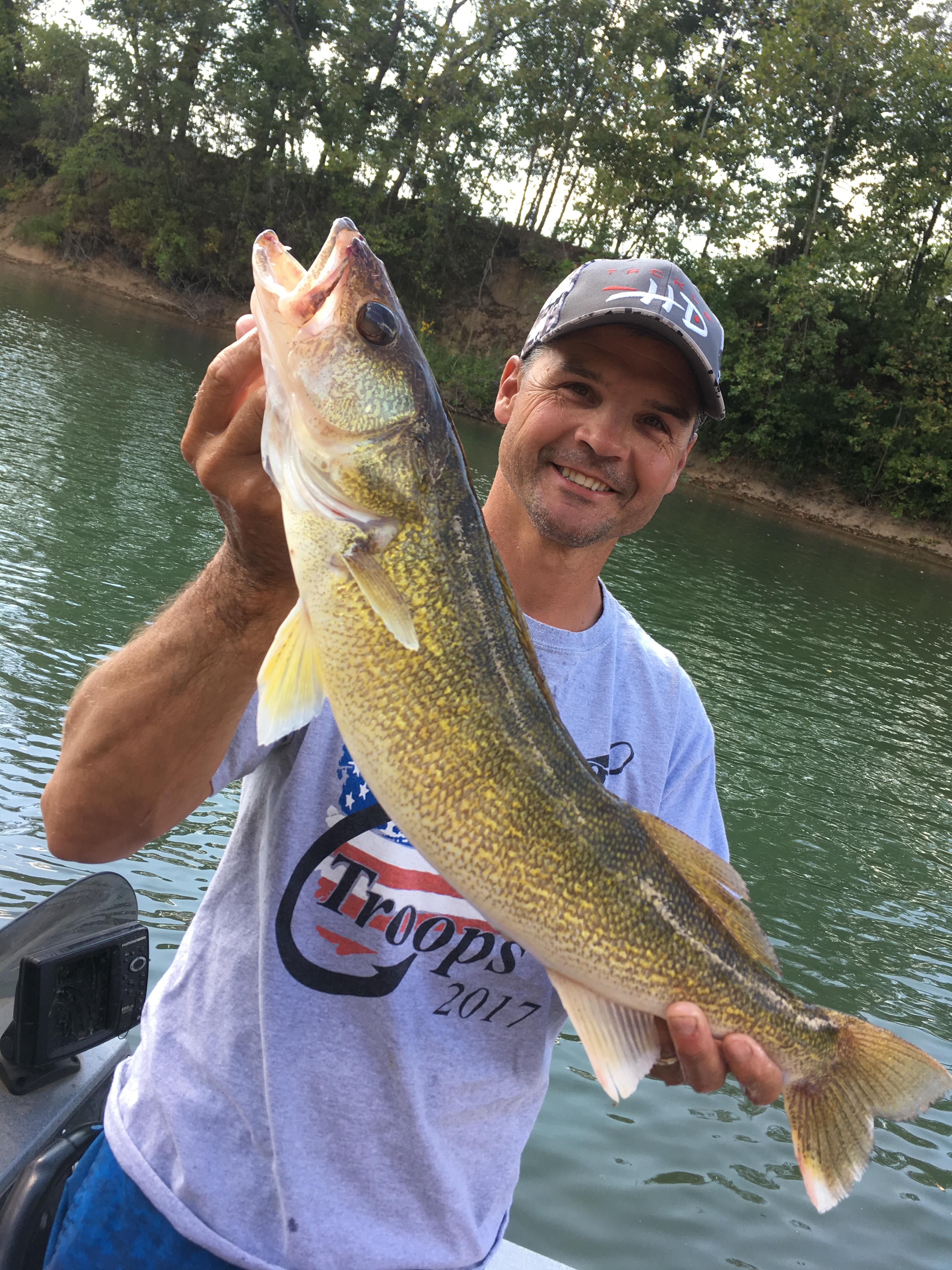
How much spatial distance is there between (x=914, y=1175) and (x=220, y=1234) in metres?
4.82

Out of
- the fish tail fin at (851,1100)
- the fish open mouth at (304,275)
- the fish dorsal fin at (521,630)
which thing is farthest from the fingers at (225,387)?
the fish tail fin at (851,1100)

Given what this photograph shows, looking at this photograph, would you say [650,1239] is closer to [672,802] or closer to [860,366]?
[672,802]

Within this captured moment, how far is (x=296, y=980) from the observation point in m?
2.02

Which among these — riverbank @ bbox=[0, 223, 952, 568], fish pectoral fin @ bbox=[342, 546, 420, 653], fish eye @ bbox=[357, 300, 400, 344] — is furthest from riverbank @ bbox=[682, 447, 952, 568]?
fish pectoral fin @ bbox=[342, 546, 420, 653]

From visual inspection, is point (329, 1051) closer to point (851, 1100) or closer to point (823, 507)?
point (851, 1100)

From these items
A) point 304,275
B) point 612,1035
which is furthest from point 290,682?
point 612,1035

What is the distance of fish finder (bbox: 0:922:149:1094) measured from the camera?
9.07 feet

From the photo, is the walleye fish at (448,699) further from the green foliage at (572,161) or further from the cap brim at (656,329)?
the green foliage at (572,161)

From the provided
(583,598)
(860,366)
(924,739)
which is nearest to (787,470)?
(860,366)

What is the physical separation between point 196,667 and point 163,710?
103 millimetres

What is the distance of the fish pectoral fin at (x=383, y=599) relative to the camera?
1.92m

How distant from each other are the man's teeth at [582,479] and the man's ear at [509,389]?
39 cm

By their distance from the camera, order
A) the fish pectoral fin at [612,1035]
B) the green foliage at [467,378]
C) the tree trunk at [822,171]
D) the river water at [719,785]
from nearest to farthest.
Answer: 1. the fish pectoral fin at [612,1035]
2. the river water at [719,785]
3. the tree trunk at [822,171]
4. the green foliage at [467,378]

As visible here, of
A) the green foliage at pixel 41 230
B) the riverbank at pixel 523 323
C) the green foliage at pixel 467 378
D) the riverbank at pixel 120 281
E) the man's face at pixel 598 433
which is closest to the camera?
the man's face at pixel 598 433
